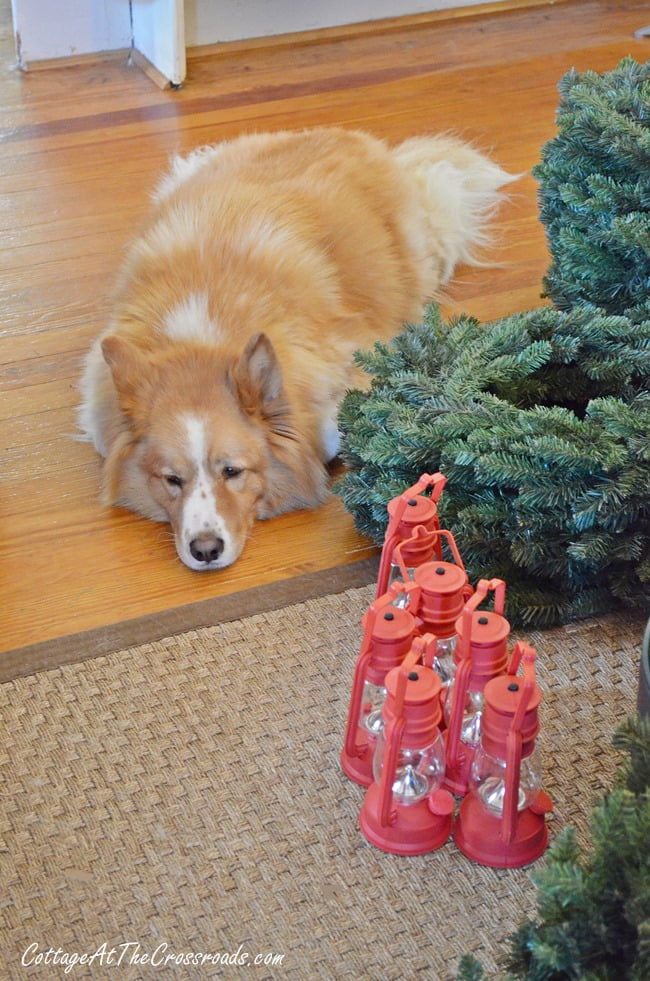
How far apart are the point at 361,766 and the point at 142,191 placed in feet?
7.51

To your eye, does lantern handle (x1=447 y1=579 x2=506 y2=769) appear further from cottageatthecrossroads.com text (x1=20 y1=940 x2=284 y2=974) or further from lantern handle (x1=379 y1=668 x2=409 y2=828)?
cottageatthecrossroads.com text (x1=20 y1=940 x2=284 y2=974)

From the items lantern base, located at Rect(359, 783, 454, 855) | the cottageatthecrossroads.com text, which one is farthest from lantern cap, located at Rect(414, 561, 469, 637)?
the cottageatthecrossroads.com text

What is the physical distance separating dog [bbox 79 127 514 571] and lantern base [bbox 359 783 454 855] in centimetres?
71

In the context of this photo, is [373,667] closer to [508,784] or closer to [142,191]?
[508,784]

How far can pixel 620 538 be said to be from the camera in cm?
188

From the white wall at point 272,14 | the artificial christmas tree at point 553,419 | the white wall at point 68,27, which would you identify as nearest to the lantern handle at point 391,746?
the artificial christmas tree at point 553,419

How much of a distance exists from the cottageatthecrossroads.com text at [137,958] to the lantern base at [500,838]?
294mm

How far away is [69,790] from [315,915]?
42 centimetres

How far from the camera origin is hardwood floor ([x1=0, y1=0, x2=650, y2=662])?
2.16 metres

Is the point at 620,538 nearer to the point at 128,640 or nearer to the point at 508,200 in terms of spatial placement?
the point at 128,640

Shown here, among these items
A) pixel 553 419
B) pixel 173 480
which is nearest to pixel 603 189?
pixel 553 419

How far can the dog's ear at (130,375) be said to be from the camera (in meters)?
2.13

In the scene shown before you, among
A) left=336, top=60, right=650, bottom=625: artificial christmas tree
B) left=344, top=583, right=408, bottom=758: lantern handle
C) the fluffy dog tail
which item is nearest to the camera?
left=344, top=583, right=408, bottom=758: lantern handle

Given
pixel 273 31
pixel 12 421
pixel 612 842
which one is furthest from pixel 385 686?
pixel 273 31
